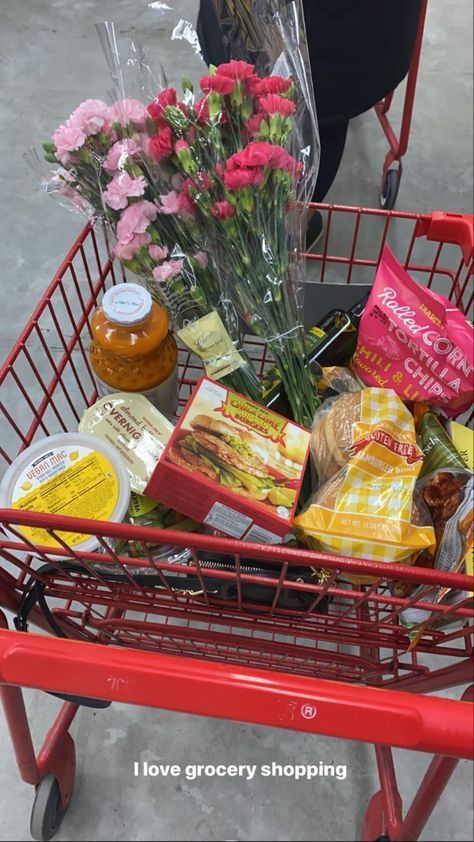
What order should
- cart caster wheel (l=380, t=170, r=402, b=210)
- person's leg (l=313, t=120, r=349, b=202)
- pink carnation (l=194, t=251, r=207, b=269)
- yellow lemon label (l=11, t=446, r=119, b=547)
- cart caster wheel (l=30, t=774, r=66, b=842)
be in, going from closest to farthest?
1. yellow lemon label (l=11, t=446, r=119, b=547)
2. pink carnation (l=194, t=251, r=207, b=269)
3. cart caster wheel (l=30, t=774, r=66, b=842)
4. person's leg (l=313, t=120, r=349, b=202)
5. cart caster wheel (l=380, t=170, r=402, b=210)

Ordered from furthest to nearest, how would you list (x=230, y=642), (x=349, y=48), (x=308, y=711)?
(x=349, y=48), (x=230, y=642), (x=308, y=711)

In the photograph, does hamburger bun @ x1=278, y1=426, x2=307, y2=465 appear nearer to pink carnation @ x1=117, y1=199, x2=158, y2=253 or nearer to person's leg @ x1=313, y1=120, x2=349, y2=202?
pink carnation @ x1=117, y1=199, x2=158, y2=253

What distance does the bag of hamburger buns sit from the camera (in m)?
0.61

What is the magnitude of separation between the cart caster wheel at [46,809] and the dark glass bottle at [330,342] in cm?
67

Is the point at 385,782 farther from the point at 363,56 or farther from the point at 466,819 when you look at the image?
the point at 363,56

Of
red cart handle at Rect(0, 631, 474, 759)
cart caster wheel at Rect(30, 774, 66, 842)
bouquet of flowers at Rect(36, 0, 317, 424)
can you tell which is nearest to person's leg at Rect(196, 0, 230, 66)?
bouquet of flowers at Rect(36, 0, 317, 424)

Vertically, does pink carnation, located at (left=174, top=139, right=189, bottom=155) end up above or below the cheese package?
above

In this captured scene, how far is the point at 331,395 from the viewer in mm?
776

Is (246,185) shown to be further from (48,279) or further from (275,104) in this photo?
(48,279)

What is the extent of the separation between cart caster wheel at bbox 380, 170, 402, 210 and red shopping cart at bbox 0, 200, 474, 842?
991 mm

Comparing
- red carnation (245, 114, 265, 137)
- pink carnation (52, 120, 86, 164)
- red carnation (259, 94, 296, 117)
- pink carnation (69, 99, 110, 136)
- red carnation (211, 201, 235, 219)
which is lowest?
red carnation (211, 201, 235, 219)

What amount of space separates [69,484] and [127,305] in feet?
0.64

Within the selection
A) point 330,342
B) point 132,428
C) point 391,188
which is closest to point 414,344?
point 330,342

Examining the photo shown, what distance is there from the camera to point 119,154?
0.69 m
